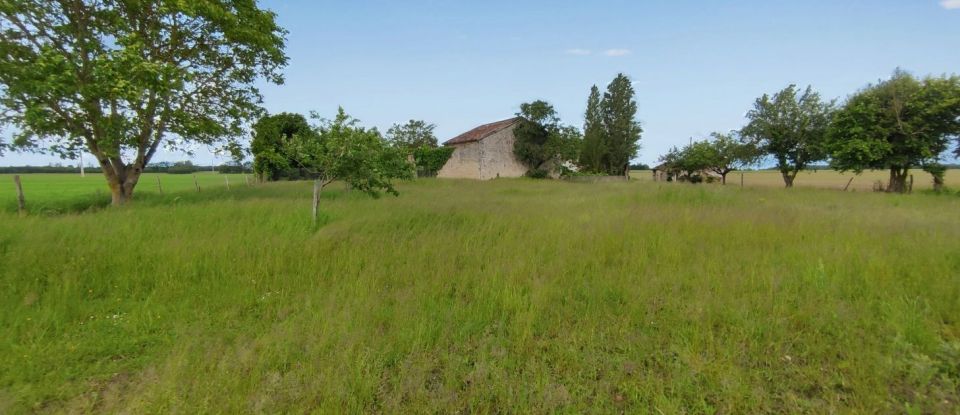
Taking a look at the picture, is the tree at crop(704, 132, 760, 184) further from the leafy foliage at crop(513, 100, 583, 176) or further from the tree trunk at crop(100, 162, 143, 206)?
the tree trunk at crop(100, 162, 143, 206)

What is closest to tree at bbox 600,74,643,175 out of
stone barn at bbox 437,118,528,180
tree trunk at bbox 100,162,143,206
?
stone barn at bbox 437,118,528,180

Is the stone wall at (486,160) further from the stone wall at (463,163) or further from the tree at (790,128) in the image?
the tree at (790,128)

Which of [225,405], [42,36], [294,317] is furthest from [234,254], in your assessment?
[42,36]

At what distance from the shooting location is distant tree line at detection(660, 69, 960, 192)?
17016mm

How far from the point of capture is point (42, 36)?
9.41 m

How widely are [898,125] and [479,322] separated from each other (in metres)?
25.8

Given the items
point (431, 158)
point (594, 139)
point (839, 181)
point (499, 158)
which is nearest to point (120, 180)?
point (431, 158)

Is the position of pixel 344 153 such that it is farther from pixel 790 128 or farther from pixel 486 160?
pixel 790 128

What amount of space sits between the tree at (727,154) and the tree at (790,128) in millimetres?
915

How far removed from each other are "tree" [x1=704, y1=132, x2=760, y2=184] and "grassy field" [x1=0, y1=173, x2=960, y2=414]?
2360cm

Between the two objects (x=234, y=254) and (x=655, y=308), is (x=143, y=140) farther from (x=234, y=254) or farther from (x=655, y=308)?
(x=655, y=308)

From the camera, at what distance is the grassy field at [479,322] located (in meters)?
2.57

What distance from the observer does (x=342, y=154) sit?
7.52 metres

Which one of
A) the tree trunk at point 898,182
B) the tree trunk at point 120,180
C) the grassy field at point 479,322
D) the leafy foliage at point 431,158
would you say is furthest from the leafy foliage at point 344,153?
the tree trunk at point 898,182
